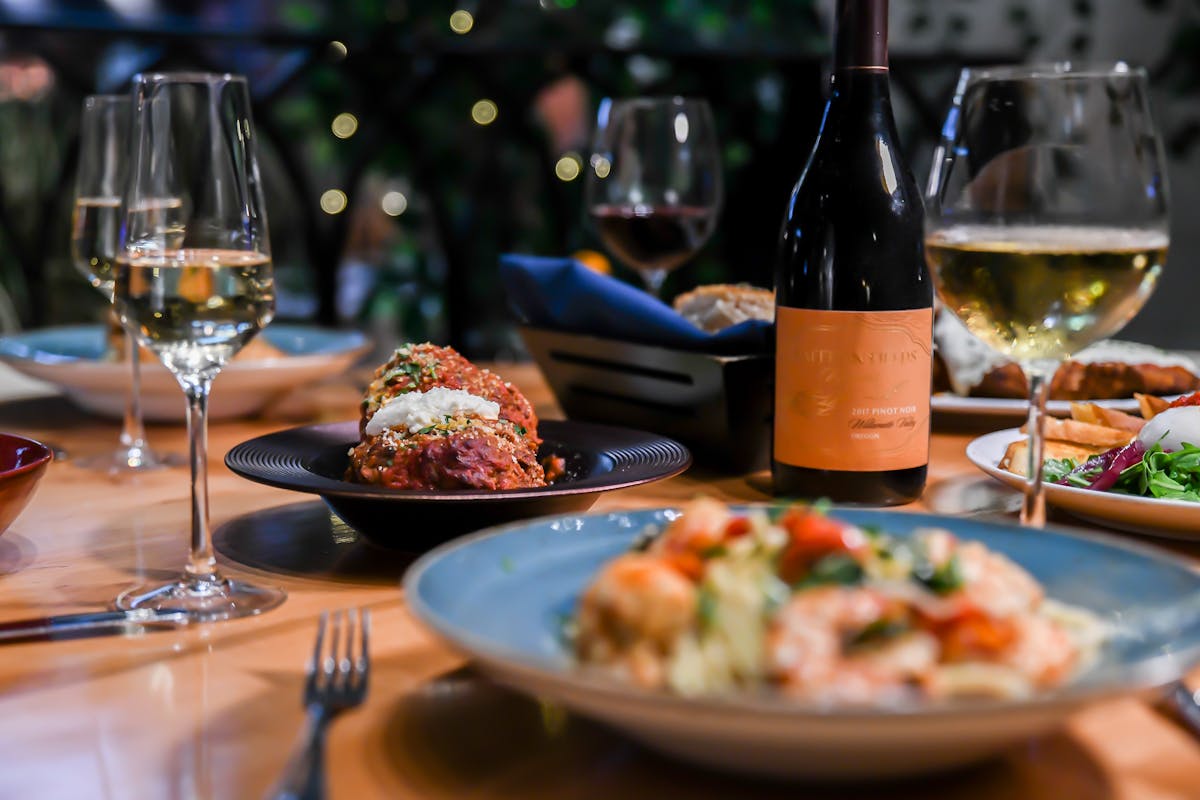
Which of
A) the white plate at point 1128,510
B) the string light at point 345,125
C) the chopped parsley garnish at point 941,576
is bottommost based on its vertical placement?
the white plate at point 1128,510

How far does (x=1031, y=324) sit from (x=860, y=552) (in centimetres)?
36

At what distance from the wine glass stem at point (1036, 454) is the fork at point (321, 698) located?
1.56 feet

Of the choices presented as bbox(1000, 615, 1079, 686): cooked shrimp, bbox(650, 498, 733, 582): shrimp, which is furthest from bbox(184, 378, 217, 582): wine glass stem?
bbox(1000, 615, 1079, 686): cooked shrimp

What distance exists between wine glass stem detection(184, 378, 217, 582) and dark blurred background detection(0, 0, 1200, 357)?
10.5 ft

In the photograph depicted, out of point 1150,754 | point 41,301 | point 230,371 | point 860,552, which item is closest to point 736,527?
point 860,552

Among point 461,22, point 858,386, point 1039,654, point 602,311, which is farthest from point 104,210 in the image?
point 461,22

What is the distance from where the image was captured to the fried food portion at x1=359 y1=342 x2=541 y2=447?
3.96ft

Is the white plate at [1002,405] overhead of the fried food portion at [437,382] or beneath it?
beneath

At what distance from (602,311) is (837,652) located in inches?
38.9

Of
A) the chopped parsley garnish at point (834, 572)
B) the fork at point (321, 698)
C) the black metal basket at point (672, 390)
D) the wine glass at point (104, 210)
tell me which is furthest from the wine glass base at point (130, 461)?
the chopped parsley garnish at point (834, 572)

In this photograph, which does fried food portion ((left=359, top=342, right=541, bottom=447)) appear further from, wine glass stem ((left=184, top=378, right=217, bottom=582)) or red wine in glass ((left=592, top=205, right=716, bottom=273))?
red wine in glass ((left=592, top=205, right=716, bottom=273))

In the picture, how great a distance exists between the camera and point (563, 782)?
0.67 metres

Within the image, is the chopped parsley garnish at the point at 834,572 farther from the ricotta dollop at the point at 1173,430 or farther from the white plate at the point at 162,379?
the white plate at the point at 162,379

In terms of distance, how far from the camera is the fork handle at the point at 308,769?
1.97 feet
